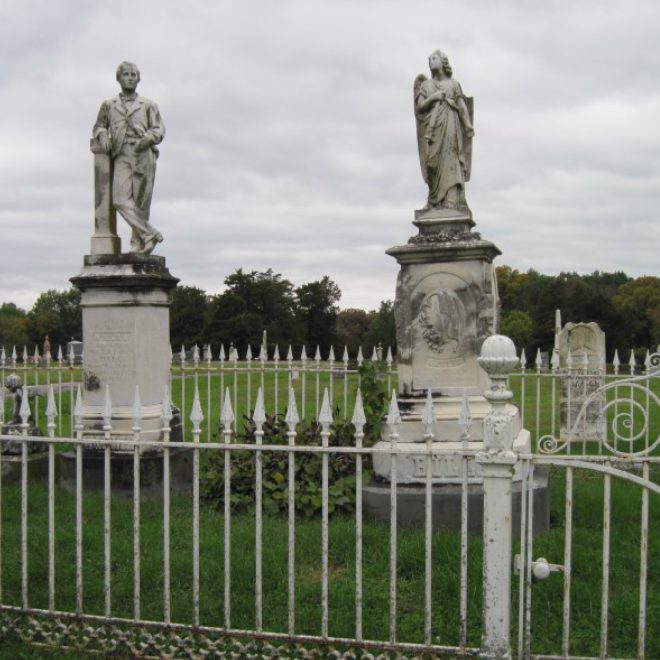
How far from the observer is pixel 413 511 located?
19.9 feet

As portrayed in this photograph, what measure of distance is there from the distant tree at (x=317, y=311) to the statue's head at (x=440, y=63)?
35.3 meters

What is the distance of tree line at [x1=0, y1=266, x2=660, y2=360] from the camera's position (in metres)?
39.8

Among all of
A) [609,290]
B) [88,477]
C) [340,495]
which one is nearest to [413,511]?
[340,495]

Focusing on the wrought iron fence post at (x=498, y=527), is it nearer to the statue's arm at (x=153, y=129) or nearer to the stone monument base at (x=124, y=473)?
the stone monument base at (x=124, y=473)

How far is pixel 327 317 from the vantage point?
44.8m

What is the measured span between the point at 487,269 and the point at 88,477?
4.37 metres

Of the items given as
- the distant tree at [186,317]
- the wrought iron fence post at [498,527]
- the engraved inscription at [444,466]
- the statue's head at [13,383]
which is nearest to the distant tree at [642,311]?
the distant tree at [186,317]

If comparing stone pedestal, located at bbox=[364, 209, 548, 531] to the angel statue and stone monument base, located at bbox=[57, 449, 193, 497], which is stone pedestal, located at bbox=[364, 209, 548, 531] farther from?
stone monument base, located at bbox=[57, 449, 193, 497]

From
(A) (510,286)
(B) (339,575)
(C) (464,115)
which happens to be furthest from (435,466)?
(A) (510,286)

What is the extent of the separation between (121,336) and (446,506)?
12.6 feet

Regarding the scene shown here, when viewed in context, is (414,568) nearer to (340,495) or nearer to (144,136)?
(340,495)

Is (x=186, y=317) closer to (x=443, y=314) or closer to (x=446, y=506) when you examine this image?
(x=443, y=314)

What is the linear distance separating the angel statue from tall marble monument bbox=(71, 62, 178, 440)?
2903 millimetres

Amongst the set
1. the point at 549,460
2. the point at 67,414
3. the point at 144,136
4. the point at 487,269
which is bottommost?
the point at 67,414
